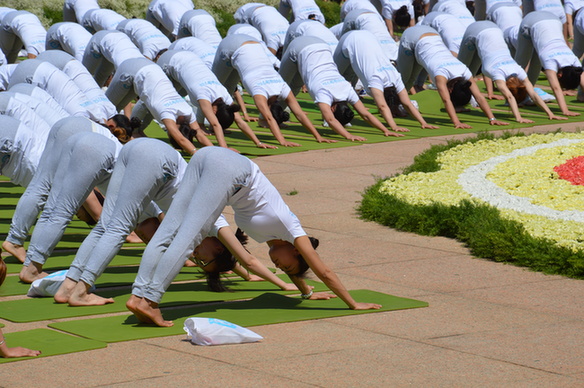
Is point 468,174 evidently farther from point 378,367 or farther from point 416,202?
point 378,367

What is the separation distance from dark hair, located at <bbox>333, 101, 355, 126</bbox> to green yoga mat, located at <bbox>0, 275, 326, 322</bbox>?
669 centimetres

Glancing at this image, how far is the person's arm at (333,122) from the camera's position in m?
13.7

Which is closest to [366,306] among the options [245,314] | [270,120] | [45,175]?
[245,314]

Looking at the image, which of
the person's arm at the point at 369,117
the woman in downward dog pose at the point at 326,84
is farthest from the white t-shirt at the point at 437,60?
the person's arm at the point at 369,117

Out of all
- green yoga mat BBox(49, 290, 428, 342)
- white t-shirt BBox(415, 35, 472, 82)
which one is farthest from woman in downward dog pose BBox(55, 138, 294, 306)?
white t-shirt BBox(415, 35, 472, 82)

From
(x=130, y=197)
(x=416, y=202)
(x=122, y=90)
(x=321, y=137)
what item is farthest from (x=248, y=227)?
(x=321, y=137)

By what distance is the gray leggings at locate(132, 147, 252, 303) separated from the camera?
583cm

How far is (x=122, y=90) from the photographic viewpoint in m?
12.5

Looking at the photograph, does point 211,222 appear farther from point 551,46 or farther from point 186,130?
point 551,46

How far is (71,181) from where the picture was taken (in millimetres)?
6918

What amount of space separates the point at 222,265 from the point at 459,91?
30.1ft

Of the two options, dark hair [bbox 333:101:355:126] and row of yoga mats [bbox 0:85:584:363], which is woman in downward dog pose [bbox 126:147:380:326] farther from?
dark hair [bbox 333:101:355:126]

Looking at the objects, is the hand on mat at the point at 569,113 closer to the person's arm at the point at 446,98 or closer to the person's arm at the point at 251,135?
the person's arm at the point at 446,98

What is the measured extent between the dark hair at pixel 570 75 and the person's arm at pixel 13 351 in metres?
11.8
